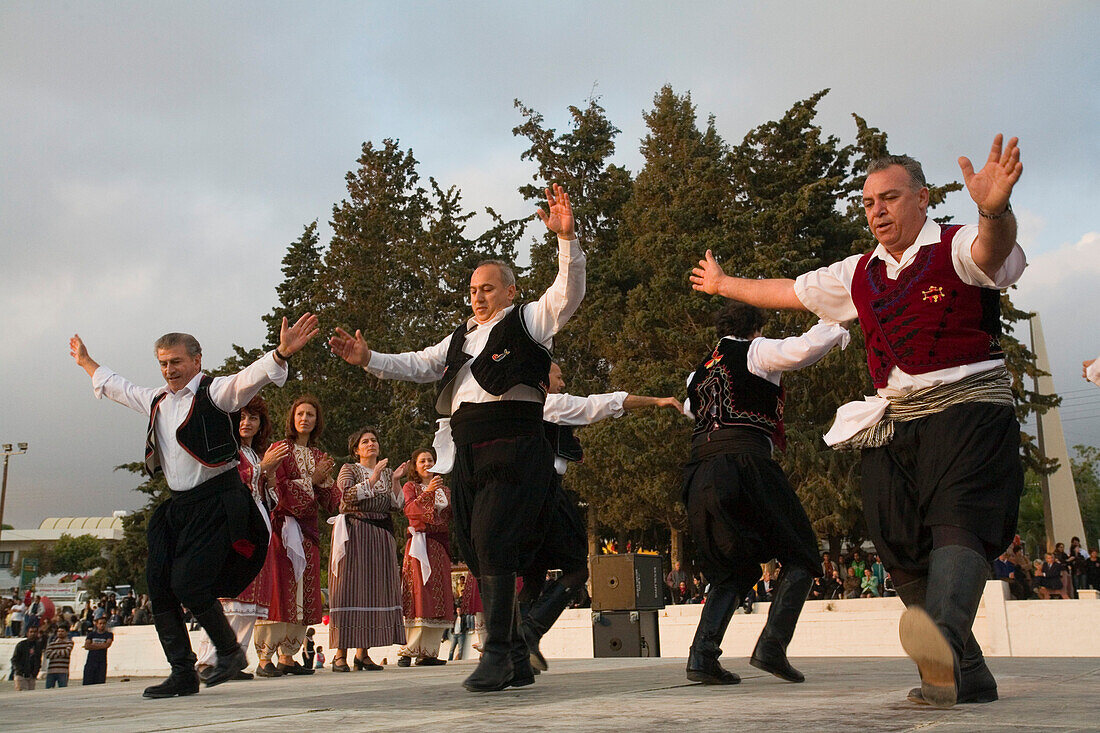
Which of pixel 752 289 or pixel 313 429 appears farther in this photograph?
pixel 313 429

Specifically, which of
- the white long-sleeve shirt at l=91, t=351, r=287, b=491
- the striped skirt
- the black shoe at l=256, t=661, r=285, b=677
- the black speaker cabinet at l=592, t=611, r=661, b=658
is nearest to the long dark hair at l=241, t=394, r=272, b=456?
the striped skirt

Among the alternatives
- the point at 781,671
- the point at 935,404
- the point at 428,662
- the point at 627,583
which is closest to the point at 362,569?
the point at 428,662

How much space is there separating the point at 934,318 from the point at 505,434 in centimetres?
190

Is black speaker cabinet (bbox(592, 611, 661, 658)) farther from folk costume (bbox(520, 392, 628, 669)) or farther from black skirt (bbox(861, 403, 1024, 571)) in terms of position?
black skirt (bbox(861, 403, 1024, 571))

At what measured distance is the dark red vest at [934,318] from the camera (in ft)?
11.0

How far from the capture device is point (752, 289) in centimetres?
395

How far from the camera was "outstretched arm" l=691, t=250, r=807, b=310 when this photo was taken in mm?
3838

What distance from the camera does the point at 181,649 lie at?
5.11 meters

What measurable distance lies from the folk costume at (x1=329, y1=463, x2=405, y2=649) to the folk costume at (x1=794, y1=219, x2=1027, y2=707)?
536 cm

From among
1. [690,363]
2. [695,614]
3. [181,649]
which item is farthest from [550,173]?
[181,649]

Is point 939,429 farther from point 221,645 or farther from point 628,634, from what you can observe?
point 628,634

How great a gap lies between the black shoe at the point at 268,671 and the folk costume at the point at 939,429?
5.65 metres

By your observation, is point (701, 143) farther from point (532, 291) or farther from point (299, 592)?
point (299, 592)

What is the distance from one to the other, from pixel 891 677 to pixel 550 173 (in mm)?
30965
